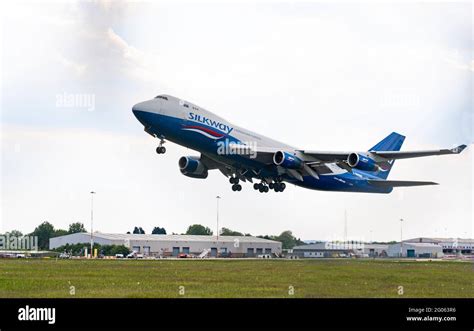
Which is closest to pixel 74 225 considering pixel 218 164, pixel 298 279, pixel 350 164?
pixel 218 164

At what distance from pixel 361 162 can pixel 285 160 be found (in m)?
6.86

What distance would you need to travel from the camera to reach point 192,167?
72500 mm

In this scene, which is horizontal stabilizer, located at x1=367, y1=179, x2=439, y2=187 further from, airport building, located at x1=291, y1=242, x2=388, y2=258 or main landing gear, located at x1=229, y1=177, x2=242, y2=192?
main landing gear, located at x1=229, y1=177, x2=242, y2=192

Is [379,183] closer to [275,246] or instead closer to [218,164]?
[218,164]

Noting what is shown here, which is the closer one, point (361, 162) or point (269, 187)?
point (361, 162)

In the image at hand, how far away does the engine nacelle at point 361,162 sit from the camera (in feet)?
214

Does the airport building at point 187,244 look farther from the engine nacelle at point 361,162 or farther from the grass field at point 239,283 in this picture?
the grass field at point 239,283

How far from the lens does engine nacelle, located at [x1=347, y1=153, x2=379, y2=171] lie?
65.2 metres

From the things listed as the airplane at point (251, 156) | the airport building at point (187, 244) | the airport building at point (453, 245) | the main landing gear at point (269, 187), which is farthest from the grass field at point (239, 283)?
the airport building at point (453, 245)

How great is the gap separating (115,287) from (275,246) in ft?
236

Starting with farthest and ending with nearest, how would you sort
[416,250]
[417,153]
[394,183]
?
[416,250] < [394,183] < [417,153]

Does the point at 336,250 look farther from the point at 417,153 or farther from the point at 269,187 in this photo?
the point at 417,153

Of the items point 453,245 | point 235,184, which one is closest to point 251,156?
point 235,184
